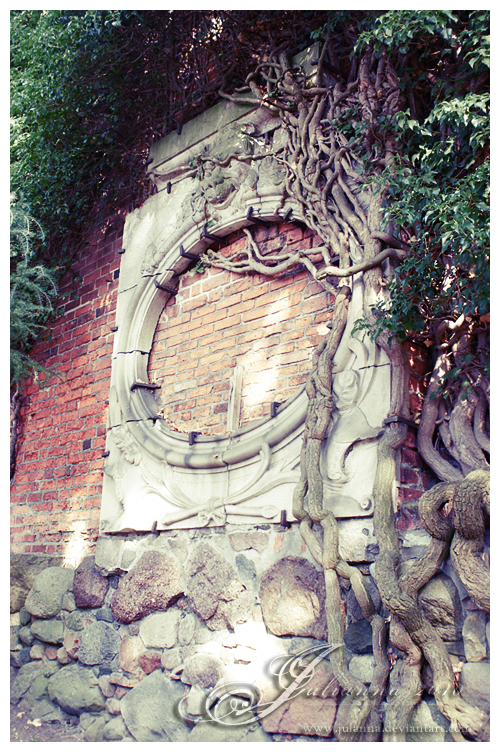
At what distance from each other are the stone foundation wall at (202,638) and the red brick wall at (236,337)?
0.70m

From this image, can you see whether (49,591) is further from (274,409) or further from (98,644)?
(274,409)

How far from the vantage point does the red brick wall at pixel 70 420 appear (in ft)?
13.1

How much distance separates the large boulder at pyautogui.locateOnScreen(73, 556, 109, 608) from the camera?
3.43 m

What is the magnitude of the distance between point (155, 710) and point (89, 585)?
880 millimetres

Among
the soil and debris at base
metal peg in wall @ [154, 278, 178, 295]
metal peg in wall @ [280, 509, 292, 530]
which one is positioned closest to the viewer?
metal peg in wall @ [280, 509, 292, 530]

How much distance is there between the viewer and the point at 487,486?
189cm

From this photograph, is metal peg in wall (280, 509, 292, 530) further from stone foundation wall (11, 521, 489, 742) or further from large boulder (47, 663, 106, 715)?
large boulder (47, 663, 106, 715)

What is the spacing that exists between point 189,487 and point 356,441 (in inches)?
42.2

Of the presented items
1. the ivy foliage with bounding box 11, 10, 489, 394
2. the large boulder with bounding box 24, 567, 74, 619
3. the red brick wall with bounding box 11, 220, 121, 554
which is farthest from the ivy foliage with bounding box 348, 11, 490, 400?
the large boulder with bounding box 24, 567, 74, 619

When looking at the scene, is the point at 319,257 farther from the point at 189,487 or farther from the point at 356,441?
the point at 189,487

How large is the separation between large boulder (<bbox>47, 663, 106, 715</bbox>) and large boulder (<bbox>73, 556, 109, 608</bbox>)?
349 millimetres

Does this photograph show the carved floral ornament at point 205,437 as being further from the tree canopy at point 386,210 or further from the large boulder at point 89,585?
the large boulder at point 89,585

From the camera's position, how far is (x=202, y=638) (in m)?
2.82

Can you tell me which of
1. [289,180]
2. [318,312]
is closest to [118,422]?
[318,312]
